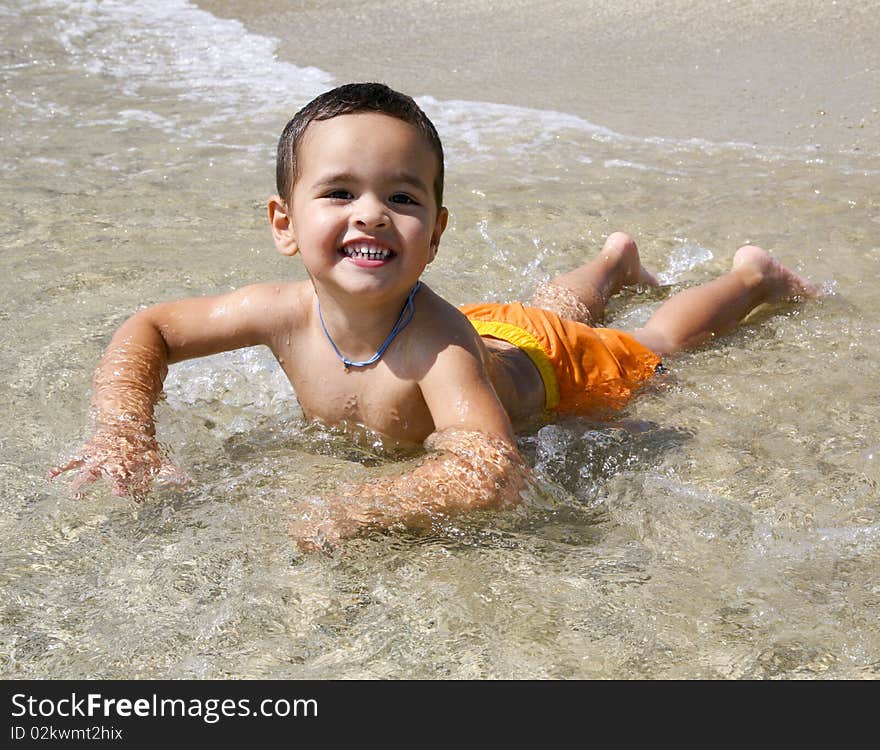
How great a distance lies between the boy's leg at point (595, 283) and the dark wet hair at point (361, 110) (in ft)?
4.11

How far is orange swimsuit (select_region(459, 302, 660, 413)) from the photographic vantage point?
3350 millimetres

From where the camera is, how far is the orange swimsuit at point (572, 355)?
335cm

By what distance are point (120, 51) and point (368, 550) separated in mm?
6333

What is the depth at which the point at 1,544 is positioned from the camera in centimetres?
242

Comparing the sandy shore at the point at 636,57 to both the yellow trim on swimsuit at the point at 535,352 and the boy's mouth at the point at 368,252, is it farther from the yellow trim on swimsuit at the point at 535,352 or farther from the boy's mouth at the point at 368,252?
the boy's mouth at the point at 368,252

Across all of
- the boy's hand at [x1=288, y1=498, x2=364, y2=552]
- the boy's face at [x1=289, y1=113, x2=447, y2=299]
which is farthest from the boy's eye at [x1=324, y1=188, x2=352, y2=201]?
the boy's hand at [x1=288, y1=498, x2=364, y2=552]

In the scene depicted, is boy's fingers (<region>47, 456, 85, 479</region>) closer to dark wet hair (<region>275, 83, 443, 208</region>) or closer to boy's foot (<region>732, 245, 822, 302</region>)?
dark wet hair (<region>275, 83, 443, 208</region>)

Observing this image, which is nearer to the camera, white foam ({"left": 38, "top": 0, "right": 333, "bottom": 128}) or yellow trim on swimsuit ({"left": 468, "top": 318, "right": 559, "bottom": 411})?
yellow trim on swimsuit ({"left": 468, "top": 318, "right": 559, "bottom": 411})

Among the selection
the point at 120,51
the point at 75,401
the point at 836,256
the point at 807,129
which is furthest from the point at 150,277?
the point at 120,51

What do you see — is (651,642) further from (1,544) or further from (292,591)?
(1,544)

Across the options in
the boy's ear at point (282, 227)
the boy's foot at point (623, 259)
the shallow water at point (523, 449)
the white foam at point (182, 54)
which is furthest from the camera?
the white foam at point (182, 54)

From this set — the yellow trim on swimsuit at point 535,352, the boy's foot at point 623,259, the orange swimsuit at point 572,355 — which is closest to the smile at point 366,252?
the yellow trim on swimsuit at point 535,352

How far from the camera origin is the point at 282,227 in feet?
9.64

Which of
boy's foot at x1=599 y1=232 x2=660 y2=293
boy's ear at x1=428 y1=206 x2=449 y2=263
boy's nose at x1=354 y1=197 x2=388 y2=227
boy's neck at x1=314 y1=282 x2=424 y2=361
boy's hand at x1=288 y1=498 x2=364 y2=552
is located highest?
boy's foot at x1=599 y1=232 x2=660 y2=293
